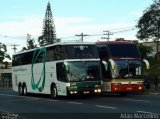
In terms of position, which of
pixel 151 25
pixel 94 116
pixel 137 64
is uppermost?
pixel 151 25

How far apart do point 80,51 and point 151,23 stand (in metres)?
58.1

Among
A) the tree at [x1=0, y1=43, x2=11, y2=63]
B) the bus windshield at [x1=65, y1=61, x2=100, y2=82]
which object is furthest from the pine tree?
the bus windshield at [x1=65, y1=61, x2=100, y2=82]

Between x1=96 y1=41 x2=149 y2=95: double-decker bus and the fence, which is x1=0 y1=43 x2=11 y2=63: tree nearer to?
the fence

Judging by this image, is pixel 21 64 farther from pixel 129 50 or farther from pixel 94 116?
pixel 94 116

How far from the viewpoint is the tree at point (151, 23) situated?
85.3m

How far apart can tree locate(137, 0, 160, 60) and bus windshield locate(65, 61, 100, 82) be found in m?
56.7

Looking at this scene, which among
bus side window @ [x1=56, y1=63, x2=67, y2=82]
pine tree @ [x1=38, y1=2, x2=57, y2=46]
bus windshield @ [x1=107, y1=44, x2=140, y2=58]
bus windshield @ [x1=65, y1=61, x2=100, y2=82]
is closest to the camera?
bus windshield @ [x1=65, y1=61, x2=100, y2=82]

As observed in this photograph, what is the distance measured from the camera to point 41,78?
33.9m

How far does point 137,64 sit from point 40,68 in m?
6.67

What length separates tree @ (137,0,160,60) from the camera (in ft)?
280

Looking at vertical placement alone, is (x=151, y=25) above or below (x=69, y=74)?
above

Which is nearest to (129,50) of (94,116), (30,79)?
(30,79)

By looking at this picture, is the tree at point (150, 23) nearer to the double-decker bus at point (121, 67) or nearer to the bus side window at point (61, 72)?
the double-decker bus at point (121, 67)

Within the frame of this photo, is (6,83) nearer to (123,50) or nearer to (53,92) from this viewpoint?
(53,92)
